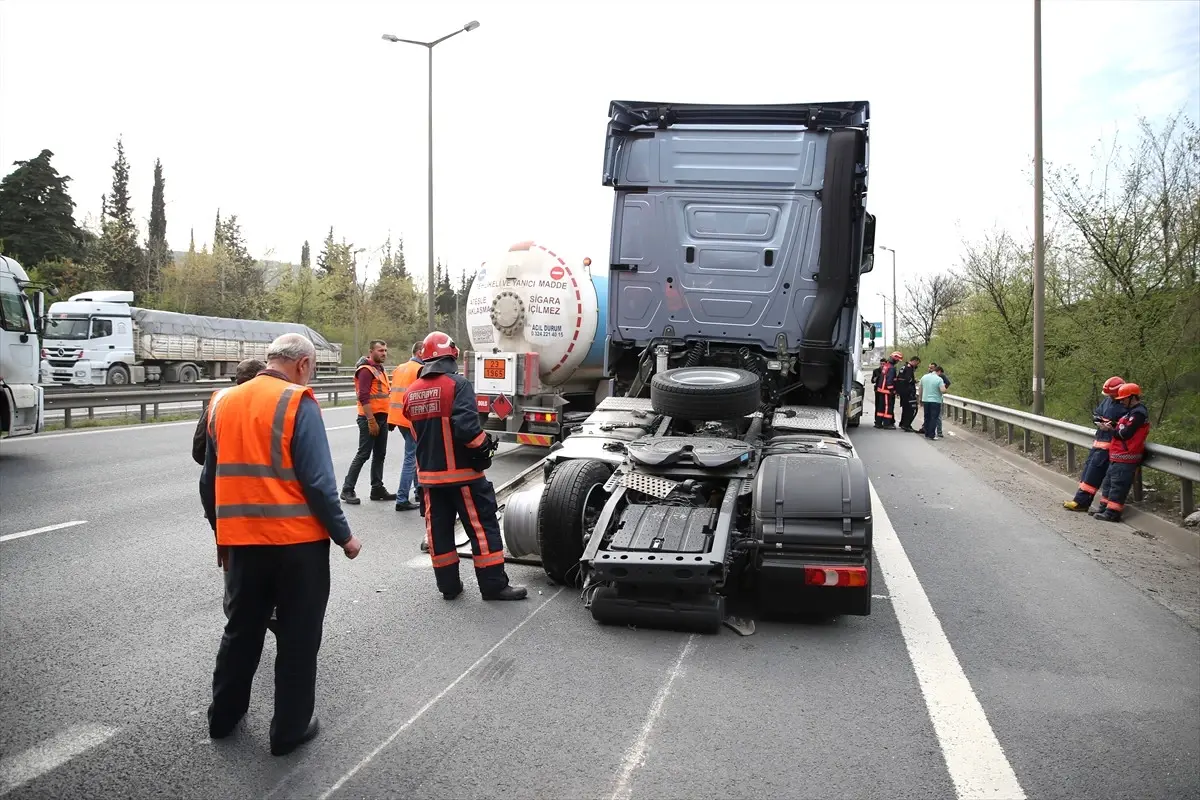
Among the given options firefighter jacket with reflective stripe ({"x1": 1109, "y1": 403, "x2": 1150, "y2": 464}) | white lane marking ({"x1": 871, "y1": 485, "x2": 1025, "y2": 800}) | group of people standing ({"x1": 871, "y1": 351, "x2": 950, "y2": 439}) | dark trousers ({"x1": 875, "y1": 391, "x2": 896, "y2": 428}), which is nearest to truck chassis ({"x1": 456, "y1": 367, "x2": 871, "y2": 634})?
white lane marking ({"x1": 871, "y1": 485, "x2": 1025, "y2": 800})

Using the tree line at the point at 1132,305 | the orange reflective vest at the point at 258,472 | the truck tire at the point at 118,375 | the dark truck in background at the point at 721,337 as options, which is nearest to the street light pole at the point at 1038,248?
the tree line at the point at 1132,305

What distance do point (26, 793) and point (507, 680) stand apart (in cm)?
192

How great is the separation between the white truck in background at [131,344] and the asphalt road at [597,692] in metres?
23.1

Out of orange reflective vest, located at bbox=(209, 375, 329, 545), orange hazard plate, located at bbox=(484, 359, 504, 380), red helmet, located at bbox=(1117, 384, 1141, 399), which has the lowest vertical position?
orange reflective vest, located at bbox=(209, 375, 329, 545)

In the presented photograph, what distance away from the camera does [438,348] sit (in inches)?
226

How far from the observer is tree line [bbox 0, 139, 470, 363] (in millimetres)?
42406

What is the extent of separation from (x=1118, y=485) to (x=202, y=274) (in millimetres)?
52168

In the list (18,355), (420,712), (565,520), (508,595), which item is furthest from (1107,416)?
(18,355)

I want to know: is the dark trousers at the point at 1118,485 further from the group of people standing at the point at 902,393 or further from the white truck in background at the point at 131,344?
the white truck in background at the point at 131,344

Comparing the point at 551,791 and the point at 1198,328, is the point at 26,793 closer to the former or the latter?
the point at 551,791

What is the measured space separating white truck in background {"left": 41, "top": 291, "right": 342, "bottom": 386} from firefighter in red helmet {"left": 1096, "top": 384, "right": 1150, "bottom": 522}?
2399 cm

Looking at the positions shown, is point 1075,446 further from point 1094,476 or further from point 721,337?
point 721,337

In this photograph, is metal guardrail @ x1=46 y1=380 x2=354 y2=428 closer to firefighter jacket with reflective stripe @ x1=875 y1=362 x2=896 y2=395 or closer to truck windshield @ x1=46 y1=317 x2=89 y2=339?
firefighter jacket with reflective stripe @ x1=875 y1=362 x2=896 y2=395

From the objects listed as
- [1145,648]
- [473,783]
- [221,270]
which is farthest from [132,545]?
[221,270]
